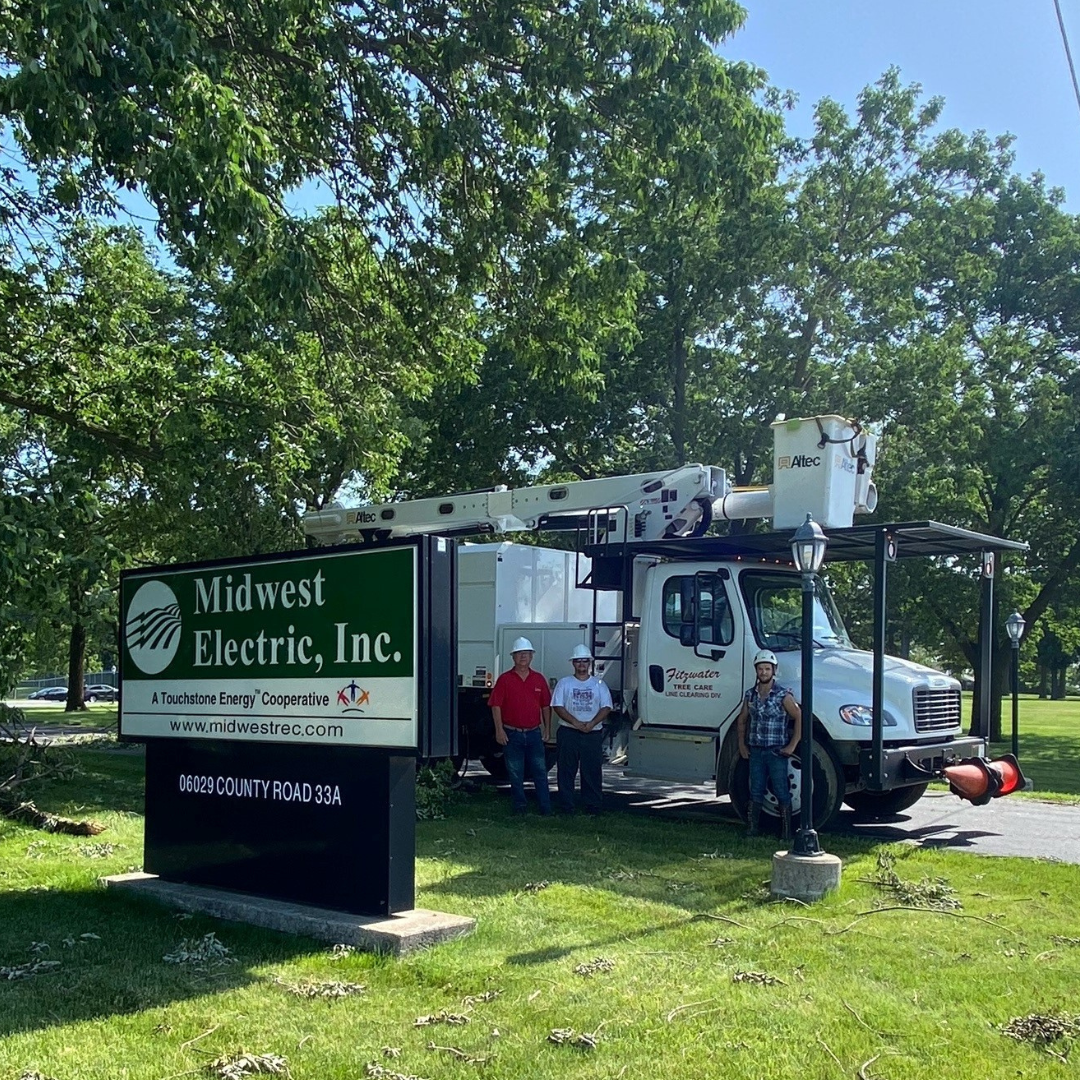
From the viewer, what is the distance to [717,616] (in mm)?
12062

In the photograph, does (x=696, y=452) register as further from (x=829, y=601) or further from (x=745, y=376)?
(x=829, y=601)

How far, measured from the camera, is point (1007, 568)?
2836 centimetres

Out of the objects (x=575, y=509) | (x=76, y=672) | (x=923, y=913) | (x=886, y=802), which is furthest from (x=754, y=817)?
(x=76, y=672)

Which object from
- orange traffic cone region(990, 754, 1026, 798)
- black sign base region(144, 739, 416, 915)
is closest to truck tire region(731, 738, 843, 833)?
orange traffic cone region(990, 754, 1026, 798)

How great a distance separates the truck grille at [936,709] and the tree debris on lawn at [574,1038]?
22.9ft

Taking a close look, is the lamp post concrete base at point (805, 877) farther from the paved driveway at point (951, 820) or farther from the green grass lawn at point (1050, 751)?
the green grass lawn at point (1050, 751)

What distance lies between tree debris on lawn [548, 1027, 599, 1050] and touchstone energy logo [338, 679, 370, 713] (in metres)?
2.39

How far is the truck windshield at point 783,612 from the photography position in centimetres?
1198

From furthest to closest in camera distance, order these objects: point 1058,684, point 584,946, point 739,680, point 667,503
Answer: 1. point 1058,684
2. point 667,503
3. point 739,680
4. point 584,946

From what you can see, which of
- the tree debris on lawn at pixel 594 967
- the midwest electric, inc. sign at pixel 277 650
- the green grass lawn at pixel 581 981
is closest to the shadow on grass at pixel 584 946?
the green grass lawn at pixel 581 981

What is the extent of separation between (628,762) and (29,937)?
23.4 feet

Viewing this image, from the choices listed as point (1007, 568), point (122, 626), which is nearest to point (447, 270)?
point (122, 626)

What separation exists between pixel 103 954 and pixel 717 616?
7.29 m

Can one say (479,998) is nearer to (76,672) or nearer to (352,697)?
(352,697)
